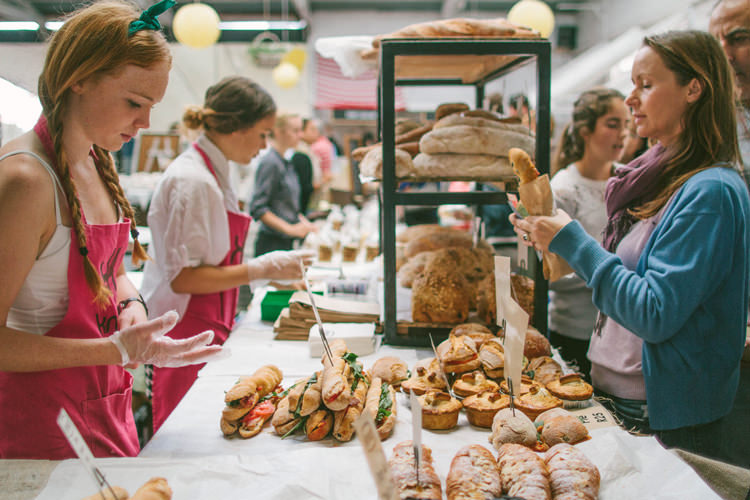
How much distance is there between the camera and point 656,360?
1.37 meters

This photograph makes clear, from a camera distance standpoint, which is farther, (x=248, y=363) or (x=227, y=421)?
(x=248, y=363)

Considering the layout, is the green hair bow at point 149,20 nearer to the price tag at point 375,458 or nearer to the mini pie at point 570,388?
the price tag at point 375,458

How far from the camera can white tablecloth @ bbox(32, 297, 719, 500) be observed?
38.7 inches

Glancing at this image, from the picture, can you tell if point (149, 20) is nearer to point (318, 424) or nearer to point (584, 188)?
point (318, 424)

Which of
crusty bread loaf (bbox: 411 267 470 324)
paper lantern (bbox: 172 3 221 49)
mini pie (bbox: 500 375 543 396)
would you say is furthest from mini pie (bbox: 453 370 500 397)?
paper lantern (bbox: 172 3 221 49)

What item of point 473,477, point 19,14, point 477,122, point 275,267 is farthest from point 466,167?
point 19,14

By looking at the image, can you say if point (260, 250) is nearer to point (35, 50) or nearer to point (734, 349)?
point (35, 50)

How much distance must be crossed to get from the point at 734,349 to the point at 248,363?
144cm

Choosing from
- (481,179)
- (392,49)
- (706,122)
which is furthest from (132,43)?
(706,122)

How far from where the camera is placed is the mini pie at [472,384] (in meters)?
1.38

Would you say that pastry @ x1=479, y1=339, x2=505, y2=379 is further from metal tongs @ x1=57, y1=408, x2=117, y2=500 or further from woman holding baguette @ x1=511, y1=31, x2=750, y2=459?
metal tongs @ x1=57, y1=408, x2=117, y2=500

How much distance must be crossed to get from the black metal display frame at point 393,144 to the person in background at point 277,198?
2.72 meters

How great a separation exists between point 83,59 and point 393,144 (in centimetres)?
99

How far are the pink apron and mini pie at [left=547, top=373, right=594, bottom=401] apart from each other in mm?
1151
